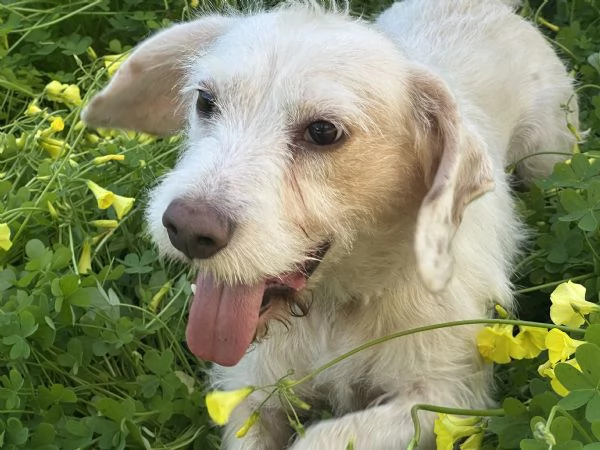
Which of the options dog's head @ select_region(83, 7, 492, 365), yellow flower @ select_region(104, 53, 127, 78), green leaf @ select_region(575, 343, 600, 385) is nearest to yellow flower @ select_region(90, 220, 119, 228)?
dog's head @ select_region(83, 7, 492, 365)

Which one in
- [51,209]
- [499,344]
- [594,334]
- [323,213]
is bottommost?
[51,209]

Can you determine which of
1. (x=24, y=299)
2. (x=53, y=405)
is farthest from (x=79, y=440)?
(x=24, y=299)

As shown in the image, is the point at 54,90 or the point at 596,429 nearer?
the point at 596,429

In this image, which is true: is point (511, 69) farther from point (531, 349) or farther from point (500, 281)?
point (531, 349)

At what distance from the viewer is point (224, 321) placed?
2.24 metres

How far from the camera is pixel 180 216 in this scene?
1.96 meters

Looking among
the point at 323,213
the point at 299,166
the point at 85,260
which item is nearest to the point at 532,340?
the point at 323,213

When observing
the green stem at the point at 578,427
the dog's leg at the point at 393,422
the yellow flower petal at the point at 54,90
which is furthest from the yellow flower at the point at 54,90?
the green stem at the point at 578,427

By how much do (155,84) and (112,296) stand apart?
74 cm

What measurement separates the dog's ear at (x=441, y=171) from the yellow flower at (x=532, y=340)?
240 millimetres

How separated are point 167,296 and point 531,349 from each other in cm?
140

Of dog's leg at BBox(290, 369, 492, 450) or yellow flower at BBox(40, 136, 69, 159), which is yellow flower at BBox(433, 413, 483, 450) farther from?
yellow flower at BBox(40, 136, 69, 159)

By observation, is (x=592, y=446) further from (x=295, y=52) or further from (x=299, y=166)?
(x=295, y=52)

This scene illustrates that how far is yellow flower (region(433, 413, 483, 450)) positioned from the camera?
2.00 metres
